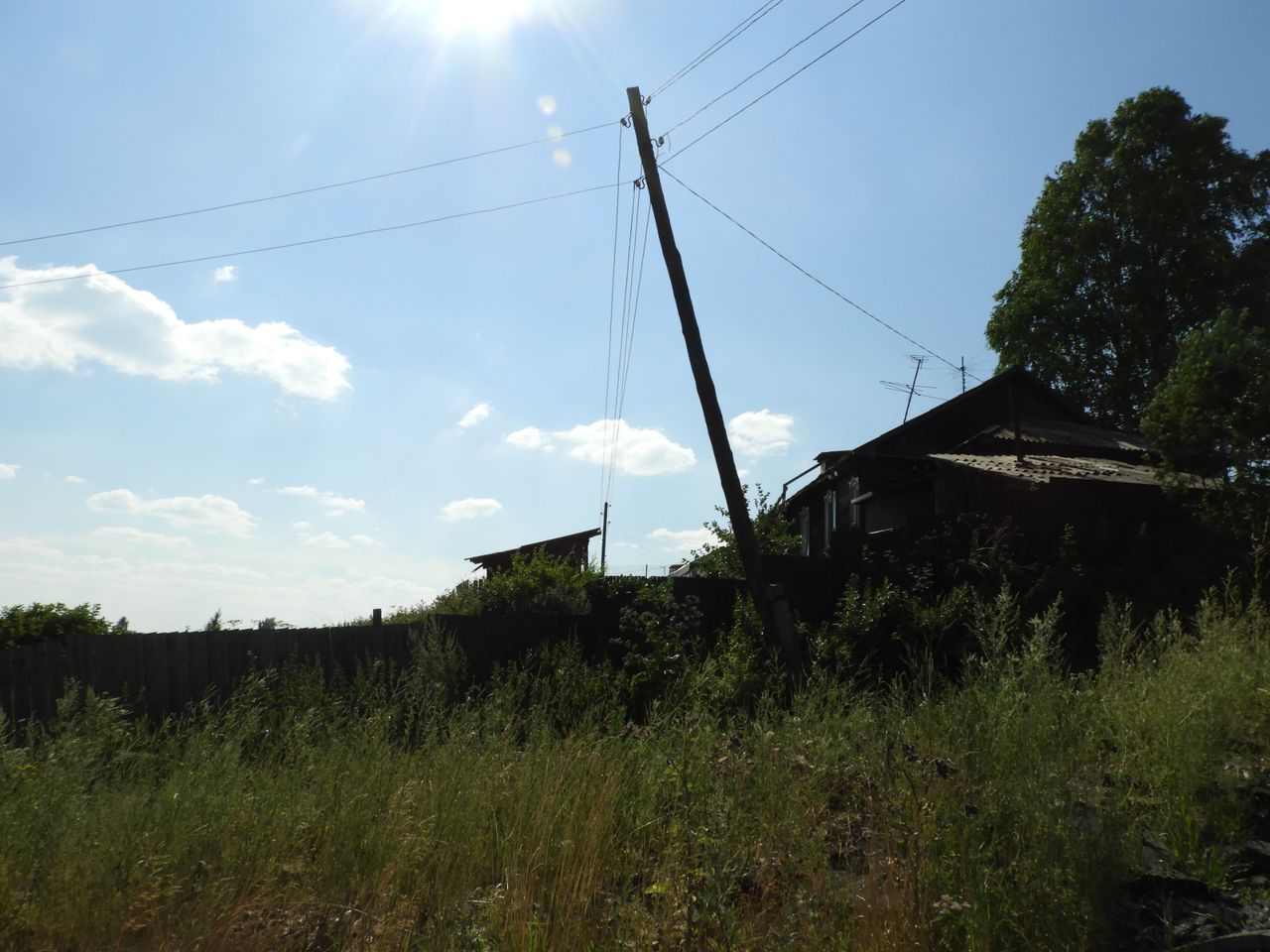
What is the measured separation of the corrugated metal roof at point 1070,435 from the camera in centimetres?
1992

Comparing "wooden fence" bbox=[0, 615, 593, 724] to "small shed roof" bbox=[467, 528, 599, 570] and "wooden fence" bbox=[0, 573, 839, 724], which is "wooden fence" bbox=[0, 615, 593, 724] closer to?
"wooden fence" bbox=[0, 573, 839, 724]

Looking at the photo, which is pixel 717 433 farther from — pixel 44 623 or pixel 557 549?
pixel 557 549

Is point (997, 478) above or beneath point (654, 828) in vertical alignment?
above

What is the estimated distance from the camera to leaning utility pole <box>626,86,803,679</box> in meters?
10.6

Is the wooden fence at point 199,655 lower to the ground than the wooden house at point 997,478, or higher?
lower

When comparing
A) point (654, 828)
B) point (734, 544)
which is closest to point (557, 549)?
point (734, 544)

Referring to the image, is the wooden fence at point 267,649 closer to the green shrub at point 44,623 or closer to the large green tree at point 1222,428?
the green shrub at point 44,623

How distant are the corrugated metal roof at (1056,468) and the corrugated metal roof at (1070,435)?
174 cm


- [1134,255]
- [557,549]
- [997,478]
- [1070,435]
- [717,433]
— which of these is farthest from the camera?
[557,549]

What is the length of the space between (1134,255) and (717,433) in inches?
816

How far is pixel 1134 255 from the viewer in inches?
1035

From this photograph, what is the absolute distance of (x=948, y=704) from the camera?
18.4 feet

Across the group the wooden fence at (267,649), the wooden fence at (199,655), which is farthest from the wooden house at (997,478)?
the wooden fence at (199,655)

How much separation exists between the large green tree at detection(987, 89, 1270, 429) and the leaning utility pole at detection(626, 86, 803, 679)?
19.3 metres
